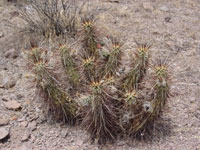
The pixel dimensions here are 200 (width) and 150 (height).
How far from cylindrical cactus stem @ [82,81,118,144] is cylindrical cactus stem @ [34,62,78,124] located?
0.23m

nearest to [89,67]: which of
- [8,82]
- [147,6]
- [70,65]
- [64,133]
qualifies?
[70,65]

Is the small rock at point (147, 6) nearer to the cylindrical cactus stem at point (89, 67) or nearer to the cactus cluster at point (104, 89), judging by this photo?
the cactus cluster at point (104, 89)

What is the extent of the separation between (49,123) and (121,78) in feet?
3.53

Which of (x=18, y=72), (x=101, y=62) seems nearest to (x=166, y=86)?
(x=101, y=62)

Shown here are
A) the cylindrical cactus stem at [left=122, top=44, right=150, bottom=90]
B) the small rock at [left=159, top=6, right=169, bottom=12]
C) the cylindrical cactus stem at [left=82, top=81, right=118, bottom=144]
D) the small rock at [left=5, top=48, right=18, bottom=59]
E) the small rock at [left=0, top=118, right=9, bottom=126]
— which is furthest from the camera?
the small rock at [left=159, top=6, right=169, bottom=12]

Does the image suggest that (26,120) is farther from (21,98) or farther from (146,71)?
(146,71)

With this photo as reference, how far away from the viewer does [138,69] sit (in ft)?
9.62

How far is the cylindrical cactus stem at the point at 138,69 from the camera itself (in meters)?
2.87

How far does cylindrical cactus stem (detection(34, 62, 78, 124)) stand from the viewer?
2877 mm

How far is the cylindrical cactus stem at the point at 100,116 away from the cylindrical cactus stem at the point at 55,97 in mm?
234

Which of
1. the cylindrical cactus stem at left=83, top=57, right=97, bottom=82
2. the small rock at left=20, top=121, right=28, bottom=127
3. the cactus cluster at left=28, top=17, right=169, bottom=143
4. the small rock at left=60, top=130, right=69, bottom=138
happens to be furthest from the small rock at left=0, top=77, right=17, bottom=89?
the cylindrical cactus stem at left=83, top=57, right=97, bottom=82

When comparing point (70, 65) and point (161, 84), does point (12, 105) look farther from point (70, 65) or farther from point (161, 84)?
point (161, 84)

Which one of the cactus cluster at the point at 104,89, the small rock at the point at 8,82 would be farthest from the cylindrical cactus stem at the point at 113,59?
the small rock at the point at 8,82

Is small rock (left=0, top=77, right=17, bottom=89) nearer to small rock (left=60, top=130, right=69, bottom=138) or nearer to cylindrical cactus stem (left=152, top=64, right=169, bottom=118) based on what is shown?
small rock (left=60, top=130, right=69, bottom=138)
